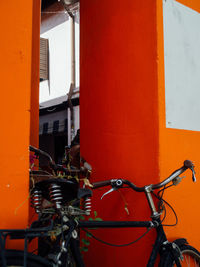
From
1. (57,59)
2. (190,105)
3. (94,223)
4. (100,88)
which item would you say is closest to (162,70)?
(190,105)

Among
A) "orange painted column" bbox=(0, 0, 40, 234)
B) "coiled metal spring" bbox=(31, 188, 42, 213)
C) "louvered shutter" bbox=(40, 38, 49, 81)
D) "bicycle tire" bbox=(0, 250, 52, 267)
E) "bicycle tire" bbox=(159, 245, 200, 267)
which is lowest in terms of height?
"bicycle tire" bbox=(159, 245, 200, 267)

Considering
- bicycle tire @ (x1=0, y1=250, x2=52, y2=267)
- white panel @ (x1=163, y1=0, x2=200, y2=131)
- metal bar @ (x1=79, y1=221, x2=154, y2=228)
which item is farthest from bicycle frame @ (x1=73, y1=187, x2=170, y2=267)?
white panel @ (x1=163, y1=0, x2=200, y2=131)

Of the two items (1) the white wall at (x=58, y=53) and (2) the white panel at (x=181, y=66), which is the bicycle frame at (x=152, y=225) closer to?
(2) the white panel at (x=181, y=66)

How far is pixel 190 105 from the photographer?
130 inches

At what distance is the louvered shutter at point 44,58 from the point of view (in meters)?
12.1

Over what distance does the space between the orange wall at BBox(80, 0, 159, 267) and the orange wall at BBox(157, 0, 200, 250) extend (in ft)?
0.19

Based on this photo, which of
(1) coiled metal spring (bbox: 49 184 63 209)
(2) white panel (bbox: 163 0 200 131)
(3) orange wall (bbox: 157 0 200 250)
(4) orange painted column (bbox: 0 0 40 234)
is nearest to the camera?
(1) coiled metal spring (bbox: 49 184 63 209)

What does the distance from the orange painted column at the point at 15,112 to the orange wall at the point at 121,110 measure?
1.18 m

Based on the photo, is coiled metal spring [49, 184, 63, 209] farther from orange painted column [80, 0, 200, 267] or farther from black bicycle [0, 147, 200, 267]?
orange painted column [80, 0, 200, 267]

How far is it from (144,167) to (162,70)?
901mm

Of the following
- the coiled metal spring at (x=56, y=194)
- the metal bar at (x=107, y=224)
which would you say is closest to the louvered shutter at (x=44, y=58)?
the metal bar at (x=107, y=224)

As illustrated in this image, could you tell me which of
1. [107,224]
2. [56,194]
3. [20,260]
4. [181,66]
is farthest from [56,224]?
[181,66]

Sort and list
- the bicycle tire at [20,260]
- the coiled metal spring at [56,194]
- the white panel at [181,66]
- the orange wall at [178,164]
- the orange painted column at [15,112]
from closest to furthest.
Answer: the bicycle tire at [20,260] < the coiled metal spring at [56,194] < the orange painted column at [15,112] < the orange wall at [178,164] < the white panel at [181,66]

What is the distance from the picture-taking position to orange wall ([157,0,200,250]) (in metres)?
3.01
